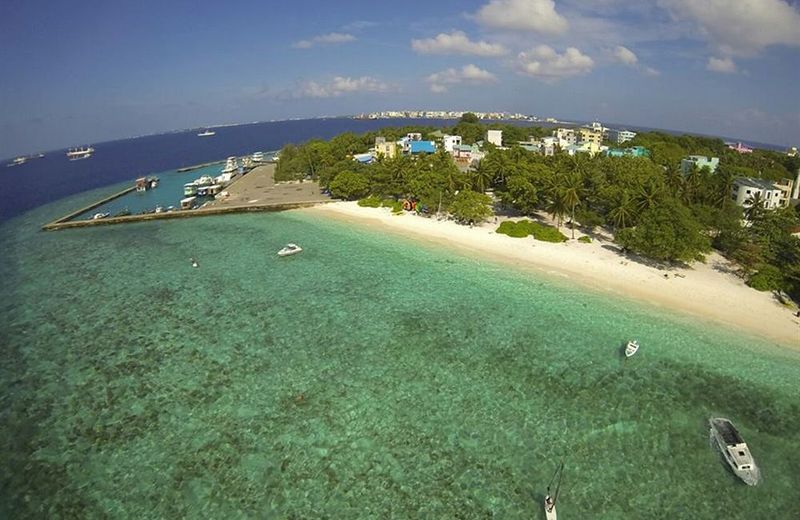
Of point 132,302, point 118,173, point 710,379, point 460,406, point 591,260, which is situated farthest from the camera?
point 118,173

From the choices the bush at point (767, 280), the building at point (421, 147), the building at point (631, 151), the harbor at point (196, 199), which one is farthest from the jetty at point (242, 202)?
the building at point (631, 151)

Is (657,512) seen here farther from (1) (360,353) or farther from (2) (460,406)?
(1) (360,353)

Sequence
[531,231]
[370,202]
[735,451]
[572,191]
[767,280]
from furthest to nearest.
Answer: [370,202]
[531,231]
[572,191]
[767,280]
[735,451]

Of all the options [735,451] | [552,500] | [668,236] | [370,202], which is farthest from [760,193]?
[552,500]

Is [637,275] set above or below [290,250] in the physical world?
below

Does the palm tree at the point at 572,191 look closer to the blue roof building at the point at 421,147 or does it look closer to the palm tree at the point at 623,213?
the palm tree at the point at 623,213

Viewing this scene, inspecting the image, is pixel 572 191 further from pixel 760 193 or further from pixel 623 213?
pixel 760 193

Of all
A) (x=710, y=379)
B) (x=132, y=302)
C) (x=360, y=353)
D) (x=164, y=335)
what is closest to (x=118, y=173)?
(x=132, y=302)
